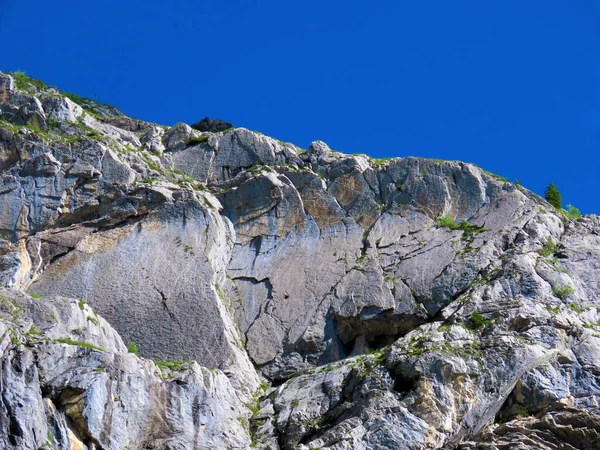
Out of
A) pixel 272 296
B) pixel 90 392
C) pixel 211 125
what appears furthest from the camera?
pixel 211 125

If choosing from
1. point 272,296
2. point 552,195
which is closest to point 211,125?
point 272,296

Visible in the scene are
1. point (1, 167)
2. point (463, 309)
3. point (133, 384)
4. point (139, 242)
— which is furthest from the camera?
Answer: point (1, 167)

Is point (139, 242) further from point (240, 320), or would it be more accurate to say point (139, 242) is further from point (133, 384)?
A: point (133, 384)

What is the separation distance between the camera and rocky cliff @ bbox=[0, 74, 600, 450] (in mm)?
32031

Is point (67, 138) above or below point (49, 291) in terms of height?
above

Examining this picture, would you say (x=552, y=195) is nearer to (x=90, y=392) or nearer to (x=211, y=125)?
(x=211, y=125)

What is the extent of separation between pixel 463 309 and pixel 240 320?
9217 millimetres

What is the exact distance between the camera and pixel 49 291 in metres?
40.8

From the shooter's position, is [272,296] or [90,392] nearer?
[90,392]

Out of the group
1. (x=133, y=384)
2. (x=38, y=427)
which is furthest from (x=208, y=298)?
(x=38, y=427)

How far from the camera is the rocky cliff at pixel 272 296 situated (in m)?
32.0

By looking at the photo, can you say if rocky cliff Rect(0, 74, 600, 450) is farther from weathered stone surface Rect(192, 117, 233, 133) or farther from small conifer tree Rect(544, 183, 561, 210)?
small conifer tree Rect(544, 183, 561, 210)

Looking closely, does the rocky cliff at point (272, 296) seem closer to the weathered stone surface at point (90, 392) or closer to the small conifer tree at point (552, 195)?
the weathered stone surface at point (90, 392)

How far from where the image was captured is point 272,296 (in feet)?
137
